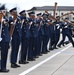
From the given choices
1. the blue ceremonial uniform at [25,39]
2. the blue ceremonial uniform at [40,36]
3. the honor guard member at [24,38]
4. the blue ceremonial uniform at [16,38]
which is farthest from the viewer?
the blue ceremonial uniform at [40,36]

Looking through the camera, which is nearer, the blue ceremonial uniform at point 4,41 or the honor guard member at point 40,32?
the blue ceremonial uniform at point 4,41

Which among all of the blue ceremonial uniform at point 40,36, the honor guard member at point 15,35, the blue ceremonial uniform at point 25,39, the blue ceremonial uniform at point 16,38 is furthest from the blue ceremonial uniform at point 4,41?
the blue ceremonial uniform at point 40,36

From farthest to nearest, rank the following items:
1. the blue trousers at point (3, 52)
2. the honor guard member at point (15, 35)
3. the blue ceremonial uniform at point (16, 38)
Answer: the blue ceremonial uniform at point (16, 38)
the honor guard member at point (15, 35)
the blue trousers at point (3, 52)

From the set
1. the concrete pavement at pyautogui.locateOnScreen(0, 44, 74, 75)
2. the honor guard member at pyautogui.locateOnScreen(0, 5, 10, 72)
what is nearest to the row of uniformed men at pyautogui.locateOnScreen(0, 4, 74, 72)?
the honor guard member at pyautogui.locateOnScreen(0, 5, 10, 72)

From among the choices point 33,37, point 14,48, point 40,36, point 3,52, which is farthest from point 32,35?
point 3,52

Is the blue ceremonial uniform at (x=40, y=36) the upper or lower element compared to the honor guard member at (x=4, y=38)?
lower

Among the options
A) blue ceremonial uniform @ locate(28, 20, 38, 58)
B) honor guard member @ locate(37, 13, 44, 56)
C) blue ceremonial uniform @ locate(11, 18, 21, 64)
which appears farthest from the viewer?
honor guard member @ locate(37, 13, 44, 56)

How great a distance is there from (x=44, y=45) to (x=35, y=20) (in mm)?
3184

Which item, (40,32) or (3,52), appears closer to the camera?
(3,52)

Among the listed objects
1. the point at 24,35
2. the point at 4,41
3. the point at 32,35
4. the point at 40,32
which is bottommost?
the point at 40,32

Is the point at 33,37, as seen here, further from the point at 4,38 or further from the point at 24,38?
the point at 4,38

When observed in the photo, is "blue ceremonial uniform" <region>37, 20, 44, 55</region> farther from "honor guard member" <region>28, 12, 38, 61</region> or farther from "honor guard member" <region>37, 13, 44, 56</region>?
"honor guard member" <region>28, 12, 38, 61</region>

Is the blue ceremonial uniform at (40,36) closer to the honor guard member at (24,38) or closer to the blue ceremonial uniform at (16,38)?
the honor guard member at (24,38)

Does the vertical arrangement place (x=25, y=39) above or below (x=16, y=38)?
below
